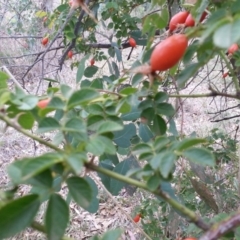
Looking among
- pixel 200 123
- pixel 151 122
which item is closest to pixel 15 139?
pixel 200 123

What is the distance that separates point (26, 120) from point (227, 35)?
0.74 ft

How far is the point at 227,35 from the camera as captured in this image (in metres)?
0.30

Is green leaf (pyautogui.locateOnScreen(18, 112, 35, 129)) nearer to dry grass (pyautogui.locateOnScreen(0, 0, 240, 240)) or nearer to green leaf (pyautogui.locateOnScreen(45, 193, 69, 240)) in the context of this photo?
green leaf (pyautogui.locateOnScreen(45, 193, 69, 240))

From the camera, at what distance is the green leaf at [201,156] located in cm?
36

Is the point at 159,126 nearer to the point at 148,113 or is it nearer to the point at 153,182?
the point at 148,113

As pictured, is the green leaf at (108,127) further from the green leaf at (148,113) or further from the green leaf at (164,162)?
the green leaf at (148,113)

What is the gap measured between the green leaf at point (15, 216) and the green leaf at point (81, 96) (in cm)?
11

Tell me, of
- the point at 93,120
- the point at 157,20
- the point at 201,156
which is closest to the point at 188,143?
the point at 201,156

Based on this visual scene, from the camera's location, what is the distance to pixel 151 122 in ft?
1.93

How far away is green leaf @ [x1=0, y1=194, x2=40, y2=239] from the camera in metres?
0.32

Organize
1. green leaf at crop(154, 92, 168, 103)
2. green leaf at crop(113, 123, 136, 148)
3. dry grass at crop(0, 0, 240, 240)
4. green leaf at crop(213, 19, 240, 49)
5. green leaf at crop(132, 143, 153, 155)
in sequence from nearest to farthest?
green leaf at crop(213, 19, 240, 49)
green leaf at crop(132, 143, 153, 155)
green leaf at crop(154, 92, 168, 103)
green leaf at crop(113, 123, 136, 148)
dry grass at crop(0, 0, 240, 240)

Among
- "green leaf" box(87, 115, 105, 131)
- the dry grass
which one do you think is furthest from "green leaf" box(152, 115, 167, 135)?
the dry grass

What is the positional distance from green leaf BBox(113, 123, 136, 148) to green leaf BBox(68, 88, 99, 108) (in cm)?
26

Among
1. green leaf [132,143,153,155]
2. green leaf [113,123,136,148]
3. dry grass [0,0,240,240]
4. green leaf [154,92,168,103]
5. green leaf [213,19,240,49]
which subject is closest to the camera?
green leaf [213,19,240,49]
